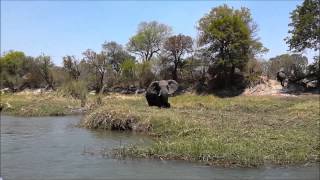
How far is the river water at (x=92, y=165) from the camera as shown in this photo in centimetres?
1487

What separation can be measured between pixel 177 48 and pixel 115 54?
22416 mm

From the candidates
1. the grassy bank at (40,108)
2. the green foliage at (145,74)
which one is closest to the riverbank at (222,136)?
the grassy bank at (40,108)

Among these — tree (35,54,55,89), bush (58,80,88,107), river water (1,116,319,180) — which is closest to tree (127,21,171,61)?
tree (35,54,55,89)

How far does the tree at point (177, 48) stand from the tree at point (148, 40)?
51.3ft

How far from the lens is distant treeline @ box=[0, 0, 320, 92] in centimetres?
5162

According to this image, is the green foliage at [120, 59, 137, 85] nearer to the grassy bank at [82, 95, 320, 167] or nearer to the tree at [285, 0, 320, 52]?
the tree at [285, 0, 320, 52]

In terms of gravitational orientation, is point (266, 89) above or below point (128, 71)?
below

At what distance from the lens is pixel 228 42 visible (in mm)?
53906

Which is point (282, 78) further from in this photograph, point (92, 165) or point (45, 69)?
point (45, 69)

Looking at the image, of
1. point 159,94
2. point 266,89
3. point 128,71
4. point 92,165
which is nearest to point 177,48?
point 128,71

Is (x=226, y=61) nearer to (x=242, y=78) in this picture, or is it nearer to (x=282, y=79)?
(x=242, y=78)

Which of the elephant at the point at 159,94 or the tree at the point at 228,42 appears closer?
the elephant at the point at 159,94

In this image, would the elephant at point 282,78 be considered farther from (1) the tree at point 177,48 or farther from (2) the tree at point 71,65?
(2) the tree at point 71,65

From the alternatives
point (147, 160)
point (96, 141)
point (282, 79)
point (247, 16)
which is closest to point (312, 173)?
Answer: point (147, 160)
